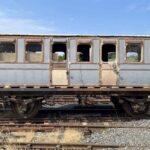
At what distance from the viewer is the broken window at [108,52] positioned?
616 inches

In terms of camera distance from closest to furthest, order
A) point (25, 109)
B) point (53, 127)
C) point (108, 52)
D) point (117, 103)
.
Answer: point (53, 127), point (25, 109), point (108, 52), point (117, 103)

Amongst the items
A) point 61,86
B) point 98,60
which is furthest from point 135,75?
point 61,86

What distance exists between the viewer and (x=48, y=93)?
1543 cm

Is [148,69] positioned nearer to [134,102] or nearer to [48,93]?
[134,102]

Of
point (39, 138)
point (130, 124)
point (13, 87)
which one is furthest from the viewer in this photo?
point (13, 87)

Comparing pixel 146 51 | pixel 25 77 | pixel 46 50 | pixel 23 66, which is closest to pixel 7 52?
pixel 23 66

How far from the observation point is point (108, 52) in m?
15.8

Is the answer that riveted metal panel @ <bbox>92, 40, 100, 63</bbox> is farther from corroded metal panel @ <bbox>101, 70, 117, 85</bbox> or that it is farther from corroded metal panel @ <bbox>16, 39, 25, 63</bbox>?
corroded metal panel @ <bbox>16, 39, 25, 63</bbox>

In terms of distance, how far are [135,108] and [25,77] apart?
452 centimetres

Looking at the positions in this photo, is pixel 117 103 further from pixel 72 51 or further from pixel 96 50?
pixel 72 51

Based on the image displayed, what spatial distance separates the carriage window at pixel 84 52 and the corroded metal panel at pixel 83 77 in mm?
511

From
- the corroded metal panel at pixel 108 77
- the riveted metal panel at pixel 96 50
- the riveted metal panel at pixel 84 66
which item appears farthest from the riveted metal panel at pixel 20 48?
the corroded metal panel at pixel 108 77

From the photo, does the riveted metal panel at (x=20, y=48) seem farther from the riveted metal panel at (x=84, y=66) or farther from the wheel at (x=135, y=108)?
the wheel at (x=135, y=108)

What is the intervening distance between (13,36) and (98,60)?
3416 millimetres
